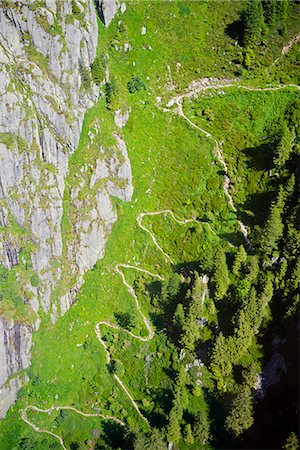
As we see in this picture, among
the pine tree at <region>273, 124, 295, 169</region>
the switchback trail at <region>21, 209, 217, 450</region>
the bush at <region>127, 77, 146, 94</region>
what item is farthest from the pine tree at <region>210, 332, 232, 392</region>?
the bush at <region>127, 77, 146, 94</region>

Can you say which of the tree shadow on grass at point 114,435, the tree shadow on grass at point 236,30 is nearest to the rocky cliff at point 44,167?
the tree shadow on grass at point 114,435

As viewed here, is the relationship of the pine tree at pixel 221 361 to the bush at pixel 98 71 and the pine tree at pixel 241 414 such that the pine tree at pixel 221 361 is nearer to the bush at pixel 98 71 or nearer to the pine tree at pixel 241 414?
the pine tree at pixel 241 414

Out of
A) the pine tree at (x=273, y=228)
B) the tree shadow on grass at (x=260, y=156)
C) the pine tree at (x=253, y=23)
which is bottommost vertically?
the pine tree at (x=273, y=228)

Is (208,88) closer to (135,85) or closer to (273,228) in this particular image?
(135,85)

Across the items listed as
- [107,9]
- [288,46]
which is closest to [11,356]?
[107,9]

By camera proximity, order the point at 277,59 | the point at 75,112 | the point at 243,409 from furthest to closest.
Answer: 1. the point at 277,59
2. the point at 75,112
3. the point at 243,409

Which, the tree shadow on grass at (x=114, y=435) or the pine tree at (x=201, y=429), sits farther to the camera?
the tree shadow on grass at (x=114, y=435)

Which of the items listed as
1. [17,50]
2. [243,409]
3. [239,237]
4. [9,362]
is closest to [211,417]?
[243,409]

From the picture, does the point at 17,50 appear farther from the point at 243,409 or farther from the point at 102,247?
the point at 243,409
